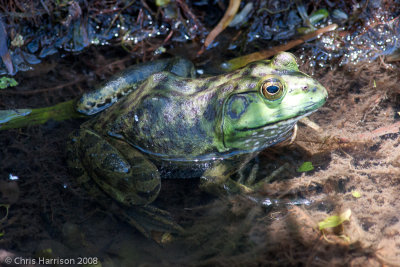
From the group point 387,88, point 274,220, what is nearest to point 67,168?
point 274,220

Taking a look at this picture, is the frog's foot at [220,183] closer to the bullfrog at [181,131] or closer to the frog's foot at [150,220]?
the bullfrog at [181,131]

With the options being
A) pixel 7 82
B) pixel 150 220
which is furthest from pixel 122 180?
pixel 7 82

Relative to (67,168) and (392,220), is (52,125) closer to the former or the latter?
(67,168)

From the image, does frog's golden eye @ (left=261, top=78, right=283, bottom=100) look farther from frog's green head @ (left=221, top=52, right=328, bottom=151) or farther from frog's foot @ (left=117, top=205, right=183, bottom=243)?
frog's foot @ (left=117, top=205, right=183, bottom=243)

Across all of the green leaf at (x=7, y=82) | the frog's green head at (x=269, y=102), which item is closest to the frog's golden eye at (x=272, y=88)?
the frog's green head at (x=269, y=102)

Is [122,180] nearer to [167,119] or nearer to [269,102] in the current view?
[167,119]
